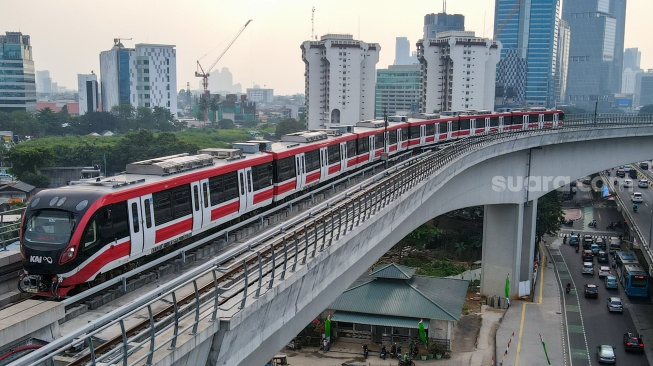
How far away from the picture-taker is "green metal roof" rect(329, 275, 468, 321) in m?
28.5

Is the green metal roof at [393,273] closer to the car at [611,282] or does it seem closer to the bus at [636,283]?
the bus at [636,283]

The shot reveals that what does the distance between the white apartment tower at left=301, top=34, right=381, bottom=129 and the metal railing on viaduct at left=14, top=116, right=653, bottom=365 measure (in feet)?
297

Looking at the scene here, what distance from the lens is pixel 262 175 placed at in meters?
20.9

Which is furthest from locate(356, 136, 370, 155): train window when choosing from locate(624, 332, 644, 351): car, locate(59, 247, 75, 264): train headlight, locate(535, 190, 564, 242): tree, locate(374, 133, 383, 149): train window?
locate(535, 190, 564, 242): tree

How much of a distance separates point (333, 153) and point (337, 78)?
84054 millimetres

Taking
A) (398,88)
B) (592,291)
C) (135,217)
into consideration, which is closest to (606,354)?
(592,291)

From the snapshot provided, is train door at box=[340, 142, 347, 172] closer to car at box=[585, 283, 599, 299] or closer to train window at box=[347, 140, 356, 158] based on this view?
train window at box=[347, 140, 356, 158]

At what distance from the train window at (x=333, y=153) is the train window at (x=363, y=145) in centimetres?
248

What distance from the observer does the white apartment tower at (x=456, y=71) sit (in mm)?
106375

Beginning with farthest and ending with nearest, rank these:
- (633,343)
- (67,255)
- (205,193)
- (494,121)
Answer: (494,121) → (633,343) → (205,193) → (67,255)

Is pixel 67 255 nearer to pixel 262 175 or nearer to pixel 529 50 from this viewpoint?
pixel 262 175

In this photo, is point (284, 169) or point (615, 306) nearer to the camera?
point (284, 169)

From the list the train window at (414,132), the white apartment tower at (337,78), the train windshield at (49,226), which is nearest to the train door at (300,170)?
the train windshield at (49,226)

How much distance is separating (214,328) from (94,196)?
5.11 metres
